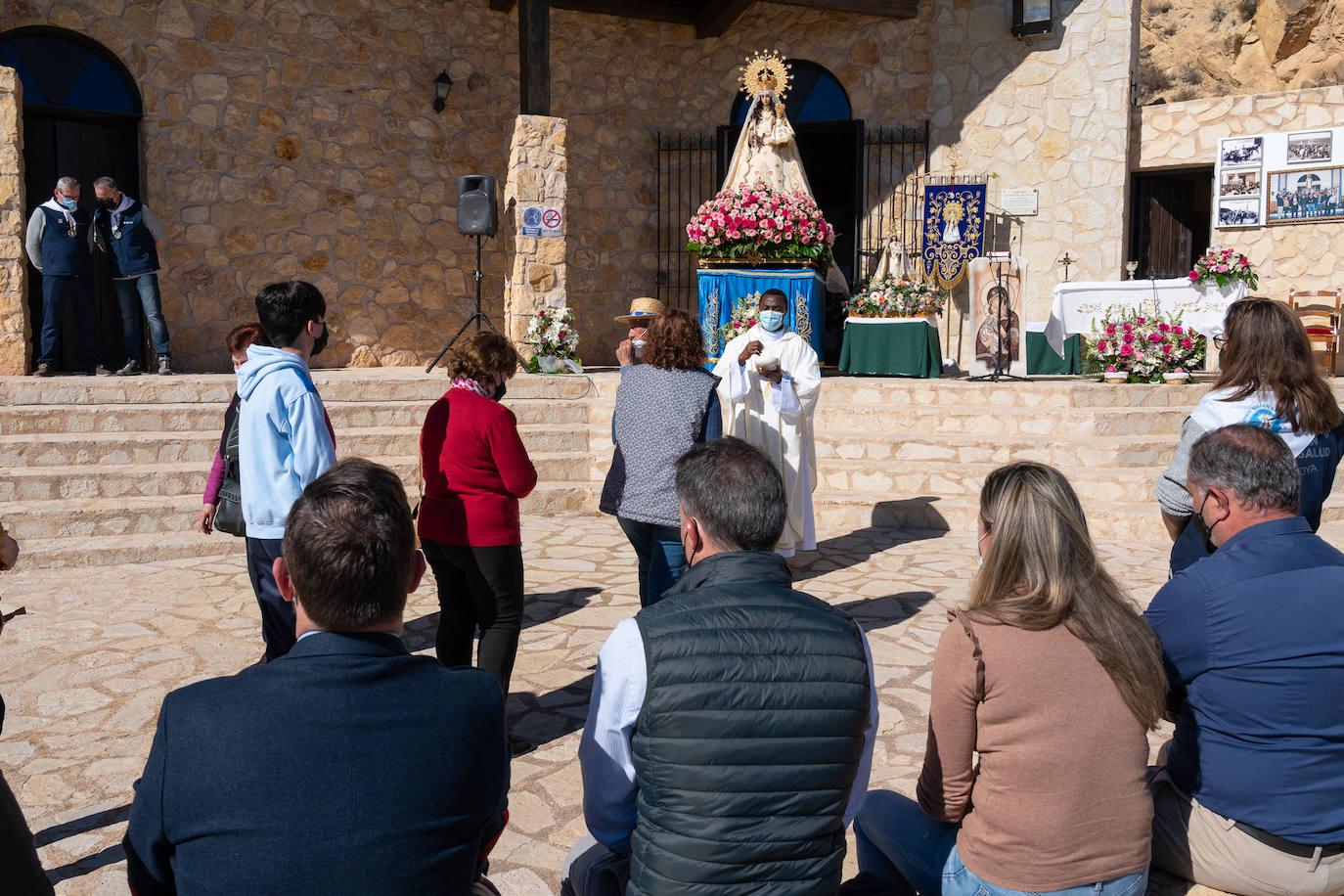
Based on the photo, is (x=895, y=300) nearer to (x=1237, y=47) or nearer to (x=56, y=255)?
(x=56, y=255)

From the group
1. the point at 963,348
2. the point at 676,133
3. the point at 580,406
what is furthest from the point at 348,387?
the point at 963,348

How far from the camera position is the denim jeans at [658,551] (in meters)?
3.91

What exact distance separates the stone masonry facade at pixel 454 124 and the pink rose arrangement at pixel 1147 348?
269 cm

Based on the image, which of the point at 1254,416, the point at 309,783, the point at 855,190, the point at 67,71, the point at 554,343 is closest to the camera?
the point at 309,783

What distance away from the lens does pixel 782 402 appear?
570cm

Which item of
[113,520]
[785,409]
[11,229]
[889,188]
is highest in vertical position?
[889,188]

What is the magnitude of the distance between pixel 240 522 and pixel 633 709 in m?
2.09

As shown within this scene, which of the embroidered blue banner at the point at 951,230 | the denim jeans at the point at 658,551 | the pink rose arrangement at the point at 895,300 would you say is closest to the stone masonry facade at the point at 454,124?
the embroidered blue banner at the point at 951,230

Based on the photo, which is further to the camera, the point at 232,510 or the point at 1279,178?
the point at 1279,178

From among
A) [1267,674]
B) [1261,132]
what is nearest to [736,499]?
[1267,674]

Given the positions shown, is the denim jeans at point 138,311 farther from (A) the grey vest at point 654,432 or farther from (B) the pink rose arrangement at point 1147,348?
(B) the pink rose arrangement at point 1147,348

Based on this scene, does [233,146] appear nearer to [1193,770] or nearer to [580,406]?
[580,406]

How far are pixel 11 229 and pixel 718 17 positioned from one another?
25.3 ft

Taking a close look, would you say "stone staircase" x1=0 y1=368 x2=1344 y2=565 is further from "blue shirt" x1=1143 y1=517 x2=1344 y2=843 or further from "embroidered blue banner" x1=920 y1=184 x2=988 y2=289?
"blue shirt" x1=1143 y1=517 x2=1344 y2=843
